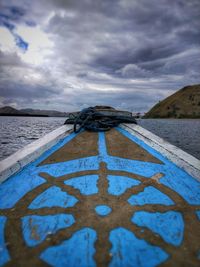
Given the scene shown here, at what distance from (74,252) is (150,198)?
3.43 feet

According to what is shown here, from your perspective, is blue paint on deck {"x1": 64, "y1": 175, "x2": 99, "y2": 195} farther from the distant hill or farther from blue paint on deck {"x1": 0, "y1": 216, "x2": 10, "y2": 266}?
the distant hill

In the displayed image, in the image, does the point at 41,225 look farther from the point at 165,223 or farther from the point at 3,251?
the point at 165,223

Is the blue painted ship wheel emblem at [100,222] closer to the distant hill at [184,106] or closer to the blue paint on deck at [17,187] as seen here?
the blue paint on deck at [17,187]

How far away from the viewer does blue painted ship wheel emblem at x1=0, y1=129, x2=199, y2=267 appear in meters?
1.49

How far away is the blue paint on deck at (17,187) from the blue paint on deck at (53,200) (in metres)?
0.23

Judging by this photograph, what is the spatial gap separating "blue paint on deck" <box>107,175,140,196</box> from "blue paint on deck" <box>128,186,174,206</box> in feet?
0.57

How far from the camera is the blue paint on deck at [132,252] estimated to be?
1428mm

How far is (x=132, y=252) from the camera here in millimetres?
1512

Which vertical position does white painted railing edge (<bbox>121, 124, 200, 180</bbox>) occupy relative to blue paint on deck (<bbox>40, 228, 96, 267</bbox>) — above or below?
above

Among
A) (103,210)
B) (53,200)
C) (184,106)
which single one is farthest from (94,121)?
(184,106)

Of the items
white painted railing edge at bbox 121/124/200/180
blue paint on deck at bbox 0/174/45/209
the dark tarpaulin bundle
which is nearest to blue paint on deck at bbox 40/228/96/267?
blue paint on deck at bbox 0/174/45/209

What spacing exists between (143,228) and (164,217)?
0.93ft

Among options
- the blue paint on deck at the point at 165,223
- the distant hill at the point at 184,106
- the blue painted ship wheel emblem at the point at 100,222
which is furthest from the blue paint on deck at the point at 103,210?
the distant hill at the point at 184,106

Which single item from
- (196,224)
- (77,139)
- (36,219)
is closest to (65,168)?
(36,219)
